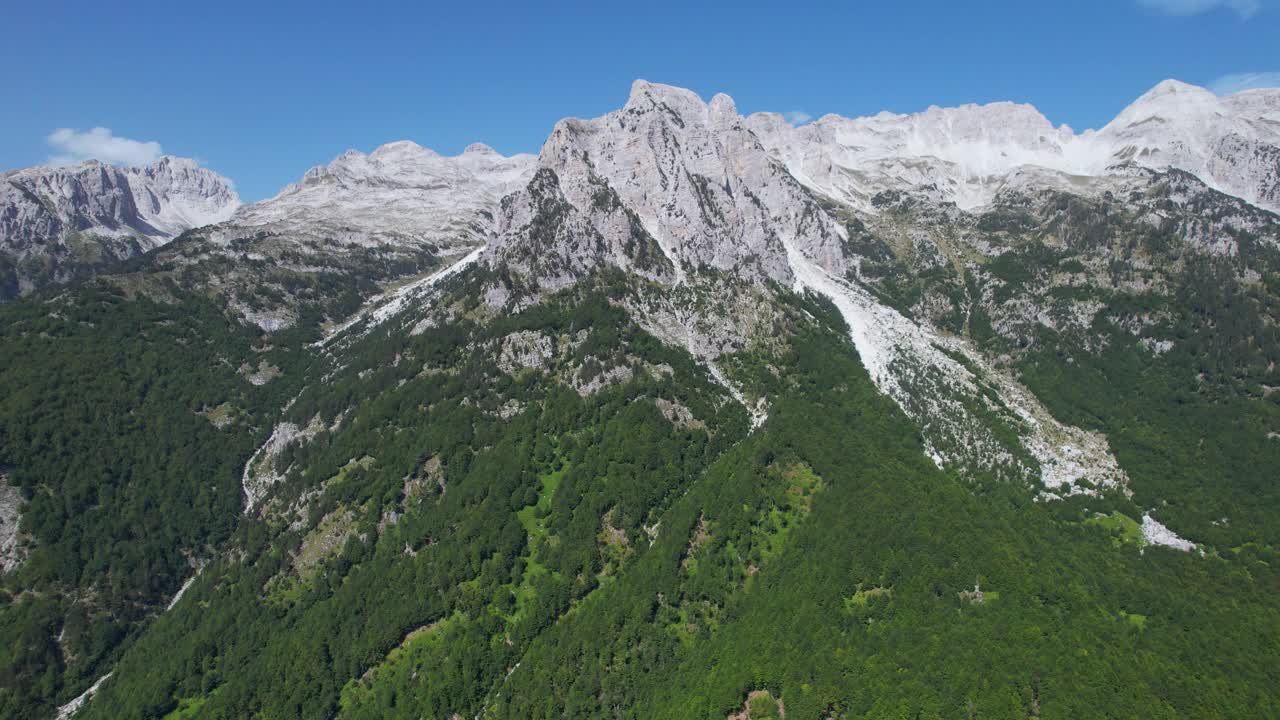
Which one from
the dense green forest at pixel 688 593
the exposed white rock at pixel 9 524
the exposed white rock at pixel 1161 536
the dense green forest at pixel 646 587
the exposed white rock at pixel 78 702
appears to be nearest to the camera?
the dense green forest at pixel 688 593

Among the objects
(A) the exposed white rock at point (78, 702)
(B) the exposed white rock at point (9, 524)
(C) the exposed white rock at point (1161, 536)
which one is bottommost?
(C) the exposed white rock at point (1161, 536)

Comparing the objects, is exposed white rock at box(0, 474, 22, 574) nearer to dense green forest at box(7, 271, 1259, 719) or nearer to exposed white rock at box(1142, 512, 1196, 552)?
dense green forest at box(7, 271, 1259, 719)

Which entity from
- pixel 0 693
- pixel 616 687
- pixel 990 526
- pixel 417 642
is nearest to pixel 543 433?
pixel 417 642

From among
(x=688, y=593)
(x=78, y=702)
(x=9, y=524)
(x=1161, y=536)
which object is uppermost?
(x=9, y=524)

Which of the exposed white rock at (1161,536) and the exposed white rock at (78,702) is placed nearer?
the exposed white rock at (78,702)

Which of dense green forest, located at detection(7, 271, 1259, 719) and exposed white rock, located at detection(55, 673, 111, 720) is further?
exposed white rock, located at detection(55, 673, 111, 720)

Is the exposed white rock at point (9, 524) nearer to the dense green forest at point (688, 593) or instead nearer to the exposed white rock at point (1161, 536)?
the dense green forest at point (688, 593)

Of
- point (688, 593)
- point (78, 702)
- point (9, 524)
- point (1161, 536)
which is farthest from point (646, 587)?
point (9, 524)

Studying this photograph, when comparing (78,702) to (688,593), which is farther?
(78,702)

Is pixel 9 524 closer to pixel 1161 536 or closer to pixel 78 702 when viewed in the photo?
pixel 78 702

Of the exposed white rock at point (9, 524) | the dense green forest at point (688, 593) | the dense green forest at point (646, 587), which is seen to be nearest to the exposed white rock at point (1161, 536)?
the dense green forest at point (646, 587)

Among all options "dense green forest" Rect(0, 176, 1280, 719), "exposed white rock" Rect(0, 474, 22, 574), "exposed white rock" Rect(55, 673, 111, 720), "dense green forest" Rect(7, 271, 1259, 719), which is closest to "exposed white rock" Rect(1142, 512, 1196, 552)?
"dense green forest" Rect(0, 176, 1280, 719)

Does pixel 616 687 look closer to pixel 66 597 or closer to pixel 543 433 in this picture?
pixel 543 433
